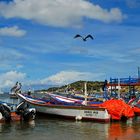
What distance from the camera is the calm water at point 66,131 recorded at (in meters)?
28.5

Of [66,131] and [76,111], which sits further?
[76,111]

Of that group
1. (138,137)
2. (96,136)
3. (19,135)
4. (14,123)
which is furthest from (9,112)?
(138,137)

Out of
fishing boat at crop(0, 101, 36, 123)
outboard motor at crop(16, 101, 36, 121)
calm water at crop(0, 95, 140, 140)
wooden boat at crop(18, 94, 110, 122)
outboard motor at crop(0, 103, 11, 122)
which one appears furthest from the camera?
outboard motor at crop(16, 101, 36, 121)

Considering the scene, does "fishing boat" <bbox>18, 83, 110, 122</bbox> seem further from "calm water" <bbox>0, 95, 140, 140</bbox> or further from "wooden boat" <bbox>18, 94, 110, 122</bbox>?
"calm water" <bbox>0, 95, 140, 140</bbox>

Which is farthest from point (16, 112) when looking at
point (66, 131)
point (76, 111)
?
point (66, 131)

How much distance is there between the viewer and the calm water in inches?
1123

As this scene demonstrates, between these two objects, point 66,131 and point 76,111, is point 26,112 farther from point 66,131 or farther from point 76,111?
point 66,131

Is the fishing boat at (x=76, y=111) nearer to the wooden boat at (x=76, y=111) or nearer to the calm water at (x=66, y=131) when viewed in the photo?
Result: the wooden boat at (x=76, y=111)

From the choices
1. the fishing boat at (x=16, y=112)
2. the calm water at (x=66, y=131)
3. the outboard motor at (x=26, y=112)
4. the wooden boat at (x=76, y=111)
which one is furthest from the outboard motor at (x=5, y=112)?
the wooden boat at (x=76, y=111)

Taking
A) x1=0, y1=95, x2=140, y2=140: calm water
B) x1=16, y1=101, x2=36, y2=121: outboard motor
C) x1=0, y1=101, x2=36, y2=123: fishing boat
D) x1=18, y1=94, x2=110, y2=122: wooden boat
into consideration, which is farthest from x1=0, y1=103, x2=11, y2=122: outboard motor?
x1=18, y1=94, x2=110, y2=122: wooden boat

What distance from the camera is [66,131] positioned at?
1275 inches

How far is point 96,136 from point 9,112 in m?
11.3

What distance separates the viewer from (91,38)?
39219 millimetres

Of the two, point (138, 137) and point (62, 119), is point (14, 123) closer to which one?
point (62, 119)
